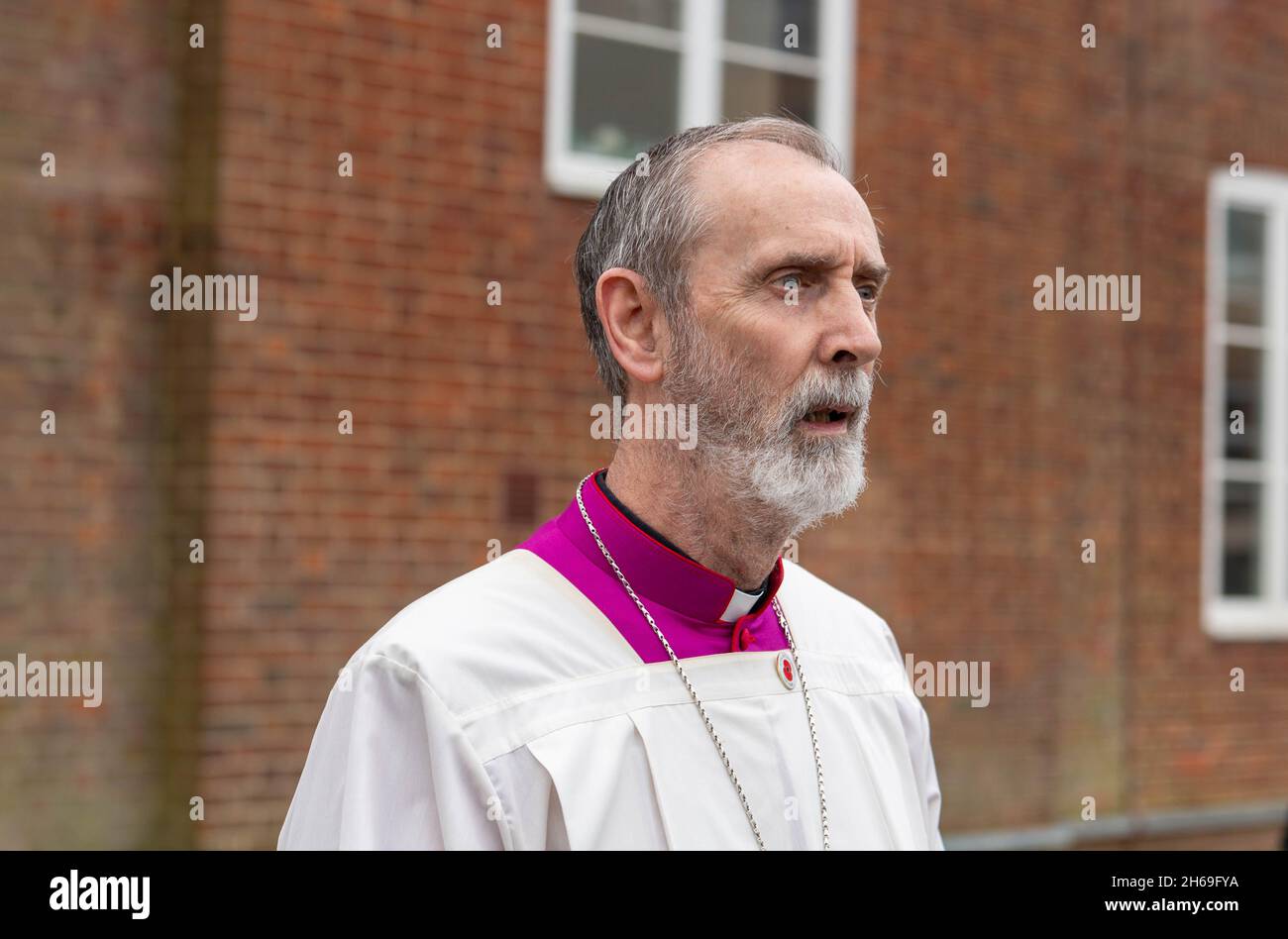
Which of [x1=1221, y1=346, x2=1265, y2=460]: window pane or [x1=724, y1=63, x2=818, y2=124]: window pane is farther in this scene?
[x1=1221, y1=346, x2=1265, y2=460]: window pane

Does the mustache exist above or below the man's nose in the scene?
below

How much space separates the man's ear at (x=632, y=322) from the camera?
2.28 m

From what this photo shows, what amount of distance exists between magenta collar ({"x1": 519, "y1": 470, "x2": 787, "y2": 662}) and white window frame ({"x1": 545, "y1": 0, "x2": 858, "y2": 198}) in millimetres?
3944

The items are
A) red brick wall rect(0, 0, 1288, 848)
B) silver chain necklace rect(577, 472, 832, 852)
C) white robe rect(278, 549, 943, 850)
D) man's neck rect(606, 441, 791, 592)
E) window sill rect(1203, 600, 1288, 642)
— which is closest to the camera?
white robe rect(278, 549, 943, 850)

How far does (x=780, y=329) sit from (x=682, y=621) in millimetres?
451

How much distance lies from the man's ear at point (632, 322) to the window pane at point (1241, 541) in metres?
7.49

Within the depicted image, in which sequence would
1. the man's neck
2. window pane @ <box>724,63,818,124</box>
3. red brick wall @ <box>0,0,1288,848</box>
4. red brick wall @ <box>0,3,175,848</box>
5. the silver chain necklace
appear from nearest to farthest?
the silver chain necklace
the man's neck
red brick wall @ <box>0,3,175,848</box>
red brick wall @ <box>0,0,1288,848</box>
window pane @ <box>724,63,818,124</box>

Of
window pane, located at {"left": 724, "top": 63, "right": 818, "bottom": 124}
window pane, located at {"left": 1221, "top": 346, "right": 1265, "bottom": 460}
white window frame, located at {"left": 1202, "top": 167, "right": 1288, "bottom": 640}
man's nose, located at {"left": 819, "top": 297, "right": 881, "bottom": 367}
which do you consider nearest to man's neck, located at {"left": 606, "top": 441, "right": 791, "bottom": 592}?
man's nose, located at {"left": 819, "top": 297, "right": 881, "bottom": 367}

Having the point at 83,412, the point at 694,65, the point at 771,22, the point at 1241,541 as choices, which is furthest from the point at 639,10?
the point at 1241,541

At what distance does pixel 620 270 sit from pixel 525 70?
4144mm

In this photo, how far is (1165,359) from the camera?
337 inches

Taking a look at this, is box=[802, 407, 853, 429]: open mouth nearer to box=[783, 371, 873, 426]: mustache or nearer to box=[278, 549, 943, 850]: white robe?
box=[783, 371, 873, 426]: mustache

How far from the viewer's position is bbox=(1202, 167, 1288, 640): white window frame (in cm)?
877

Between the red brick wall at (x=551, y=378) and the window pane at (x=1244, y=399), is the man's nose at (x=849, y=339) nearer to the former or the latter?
the red brick wall at (x=551, y=378)
